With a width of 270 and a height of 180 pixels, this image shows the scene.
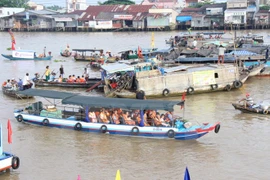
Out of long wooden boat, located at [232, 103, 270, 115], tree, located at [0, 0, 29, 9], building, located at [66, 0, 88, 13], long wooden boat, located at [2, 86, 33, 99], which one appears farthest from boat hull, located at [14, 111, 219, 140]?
building, located at [66, 0, 88, 13]

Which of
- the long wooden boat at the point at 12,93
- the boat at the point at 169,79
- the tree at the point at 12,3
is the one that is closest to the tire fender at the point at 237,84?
the boat at the point at 169,79

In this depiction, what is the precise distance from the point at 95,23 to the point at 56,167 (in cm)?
6409

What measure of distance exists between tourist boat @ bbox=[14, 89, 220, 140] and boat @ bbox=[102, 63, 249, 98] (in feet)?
16.1

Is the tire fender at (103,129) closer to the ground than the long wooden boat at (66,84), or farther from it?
closer to the ground

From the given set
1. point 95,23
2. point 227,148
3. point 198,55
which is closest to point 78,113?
point 227,148

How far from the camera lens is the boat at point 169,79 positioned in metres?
20.8

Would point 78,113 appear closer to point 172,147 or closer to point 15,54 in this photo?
point 172,147

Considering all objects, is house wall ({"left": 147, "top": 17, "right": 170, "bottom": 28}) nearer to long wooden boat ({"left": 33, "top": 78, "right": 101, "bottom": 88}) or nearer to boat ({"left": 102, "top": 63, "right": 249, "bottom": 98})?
long wooden boat ({"left": 33, "top": 78, "right": 101, "bottom": 88})

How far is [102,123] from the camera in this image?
590 inches

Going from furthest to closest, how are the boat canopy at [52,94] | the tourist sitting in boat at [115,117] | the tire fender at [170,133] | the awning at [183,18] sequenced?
the awning at [183,18] < the boat canopy at [52,94] < the tourist sitting in boat at [115,117] < the tire fender at [170,133]

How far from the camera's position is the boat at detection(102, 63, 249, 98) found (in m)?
20.8

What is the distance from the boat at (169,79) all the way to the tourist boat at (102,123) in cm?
491

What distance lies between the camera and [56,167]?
41.5 feet

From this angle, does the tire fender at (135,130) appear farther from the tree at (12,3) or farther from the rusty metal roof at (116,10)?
the tree at (12,3)
